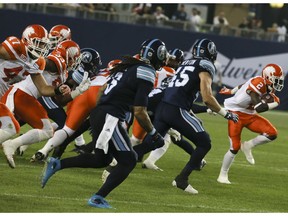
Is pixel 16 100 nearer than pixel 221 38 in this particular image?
Yes

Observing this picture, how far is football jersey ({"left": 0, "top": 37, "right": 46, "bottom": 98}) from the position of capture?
30.6 ft

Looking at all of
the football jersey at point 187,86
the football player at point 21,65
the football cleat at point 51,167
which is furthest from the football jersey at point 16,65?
the football jersey at point 187,86

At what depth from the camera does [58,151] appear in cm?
1101

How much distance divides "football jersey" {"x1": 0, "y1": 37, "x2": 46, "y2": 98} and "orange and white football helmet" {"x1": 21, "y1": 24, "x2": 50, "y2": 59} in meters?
0.11

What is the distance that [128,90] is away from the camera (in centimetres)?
826

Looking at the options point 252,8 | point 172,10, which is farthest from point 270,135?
point 252,8

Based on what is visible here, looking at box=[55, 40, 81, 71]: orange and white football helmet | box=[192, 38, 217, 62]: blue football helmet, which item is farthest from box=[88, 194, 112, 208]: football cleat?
box=[55, 40, 81, 71]: orange and white football helmet

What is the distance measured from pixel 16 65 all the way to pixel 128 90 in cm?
226

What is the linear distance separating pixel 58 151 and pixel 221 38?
15047 millimetres

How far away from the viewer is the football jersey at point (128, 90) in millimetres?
8141

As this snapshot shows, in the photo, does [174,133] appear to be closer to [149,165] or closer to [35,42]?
[149,165]

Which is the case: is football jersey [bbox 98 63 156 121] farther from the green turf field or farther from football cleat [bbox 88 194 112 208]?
the green turf field

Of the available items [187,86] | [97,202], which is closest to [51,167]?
[97,202]

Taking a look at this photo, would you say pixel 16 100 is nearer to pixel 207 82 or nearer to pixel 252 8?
pixel 207 82
